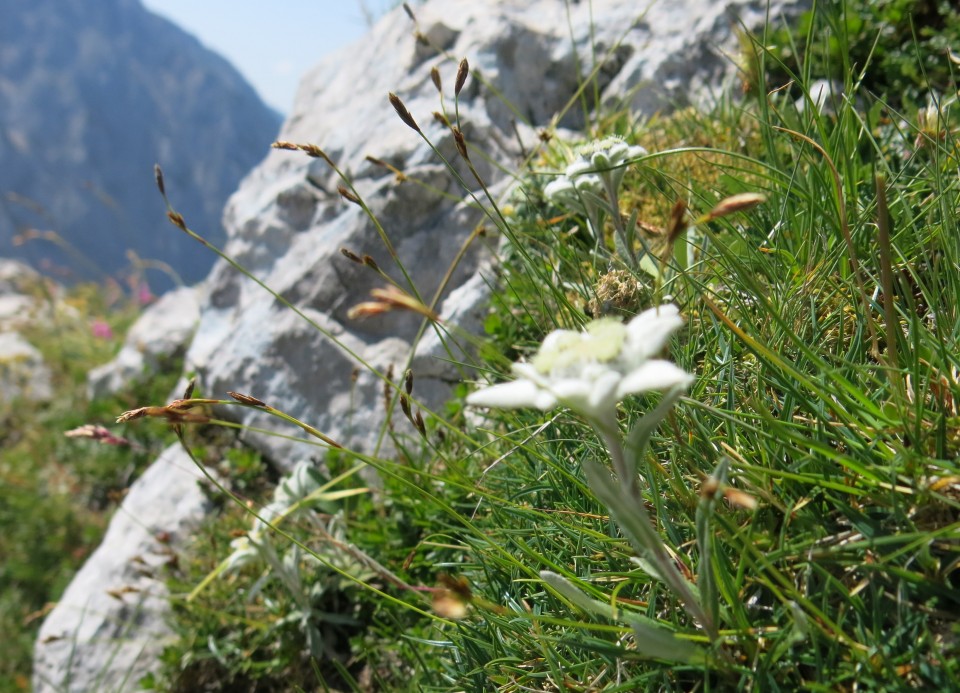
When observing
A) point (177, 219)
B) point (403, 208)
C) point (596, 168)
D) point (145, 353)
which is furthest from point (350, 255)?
point (145, 353)

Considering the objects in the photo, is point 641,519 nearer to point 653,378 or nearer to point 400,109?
point 653,378

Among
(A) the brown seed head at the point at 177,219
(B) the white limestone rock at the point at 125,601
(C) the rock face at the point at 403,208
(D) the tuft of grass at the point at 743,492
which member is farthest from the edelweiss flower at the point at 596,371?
(B) the white limestone rock at the point at 125,601

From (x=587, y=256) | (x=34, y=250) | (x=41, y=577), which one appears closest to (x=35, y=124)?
(x=34, y=250)

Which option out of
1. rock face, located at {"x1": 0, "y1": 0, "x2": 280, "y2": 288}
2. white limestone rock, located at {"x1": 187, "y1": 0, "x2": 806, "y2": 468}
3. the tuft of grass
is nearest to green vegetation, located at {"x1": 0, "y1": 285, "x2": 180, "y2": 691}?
white limestone rock, located at {"x1": 187, "y1": 0, "x2": 806, "y2": 468}

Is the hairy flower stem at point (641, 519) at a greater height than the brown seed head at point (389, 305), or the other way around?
the brown seed head at point (389, 305)

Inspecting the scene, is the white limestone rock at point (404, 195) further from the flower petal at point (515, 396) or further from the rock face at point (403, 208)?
the flower petal at point (515, 396)

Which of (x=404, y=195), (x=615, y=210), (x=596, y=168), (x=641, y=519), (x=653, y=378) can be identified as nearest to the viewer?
(x=653, y=378)

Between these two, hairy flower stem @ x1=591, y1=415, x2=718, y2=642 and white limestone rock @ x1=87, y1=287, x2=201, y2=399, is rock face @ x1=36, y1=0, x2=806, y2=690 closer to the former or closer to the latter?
→ white limestone rock @ x1=87, y1=287, x2=201, y2=399
